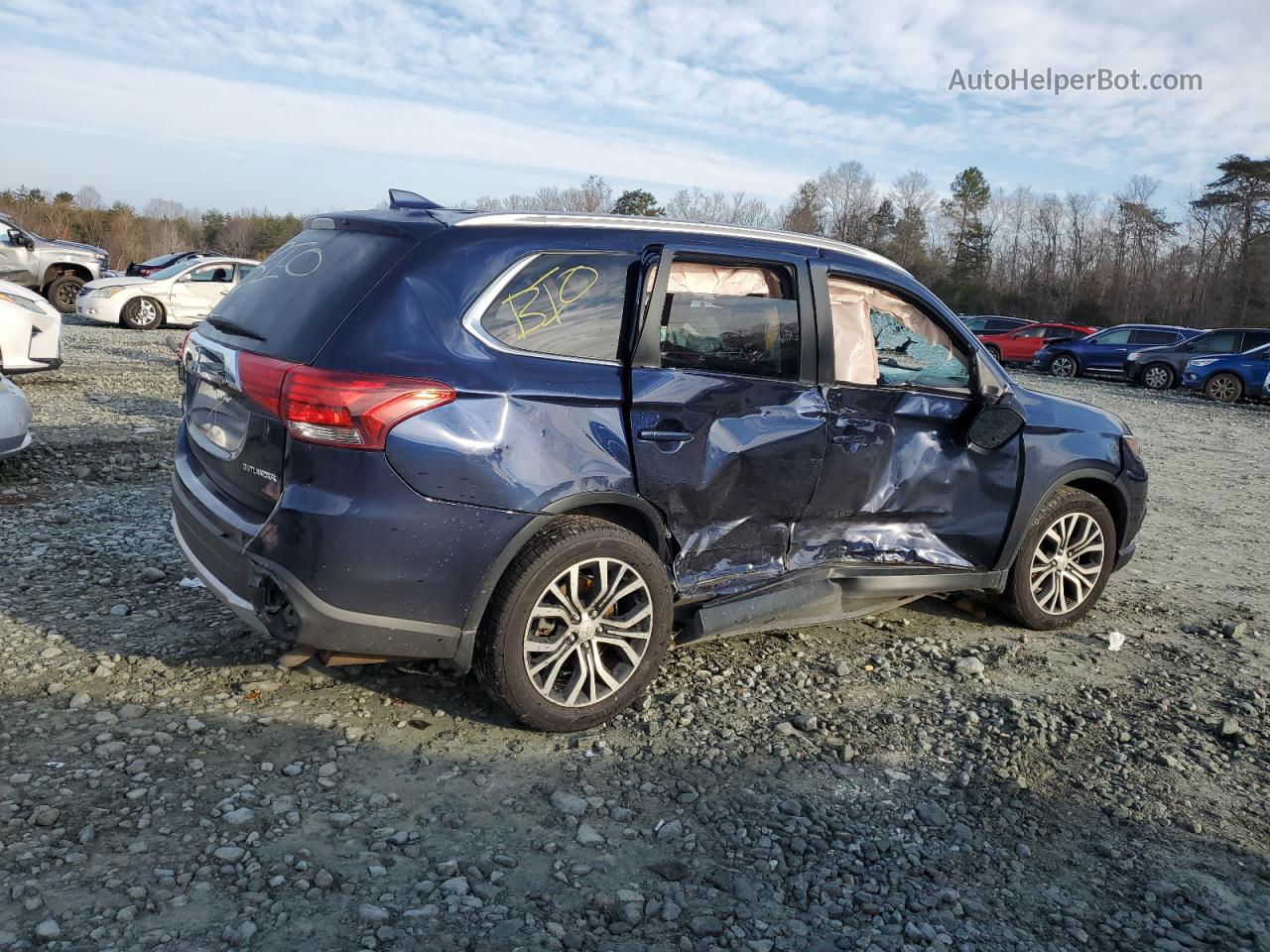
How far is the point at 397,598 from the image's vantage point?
3.56 m

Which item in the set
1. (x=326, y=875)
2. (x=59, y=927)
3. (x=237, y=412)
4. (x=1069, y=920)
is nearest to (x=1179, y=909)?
(x=1069, y=920)

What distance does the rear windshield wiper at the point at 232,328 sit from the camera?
12.6 ft

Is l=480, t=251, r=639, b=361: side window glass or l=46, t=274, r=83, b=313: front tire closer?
l=480, t=251, r=639, b=361: side window glass

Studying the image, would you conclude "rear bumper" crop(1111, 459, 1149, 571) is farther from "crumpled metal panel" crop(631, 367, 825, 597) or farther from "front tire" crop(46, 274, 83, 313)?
"front tire" crop(46, 274, 83, 313)

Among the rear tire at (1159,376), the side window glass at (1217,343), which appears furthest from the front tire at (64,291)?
the side window glass at (1217,343)

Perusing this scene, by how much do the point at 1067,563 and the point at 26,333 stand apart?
893 cm

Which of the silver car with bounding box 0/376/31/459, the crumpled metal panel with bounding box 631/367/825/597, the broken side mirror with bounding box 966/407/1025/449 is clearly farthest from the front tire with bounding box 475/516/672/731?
the silver car with bounding box 0/376/31/459

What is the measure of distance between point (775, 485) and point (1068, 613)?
2220 mm

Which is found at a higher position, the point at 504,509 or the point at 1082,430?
the point at 1082,430

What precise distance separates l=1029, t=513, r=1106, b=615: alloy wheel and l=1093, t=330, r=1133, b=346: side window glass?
75.6ft

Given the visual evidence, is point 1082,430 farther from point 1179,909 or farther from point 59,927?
point 59,927

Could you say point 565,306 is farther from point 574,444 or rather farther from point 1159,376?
point 1159,376

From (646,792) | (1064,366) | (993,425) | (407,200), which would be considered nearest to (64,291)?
(407,200)

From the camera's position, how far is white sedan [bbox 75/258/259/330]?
63.4 feet
